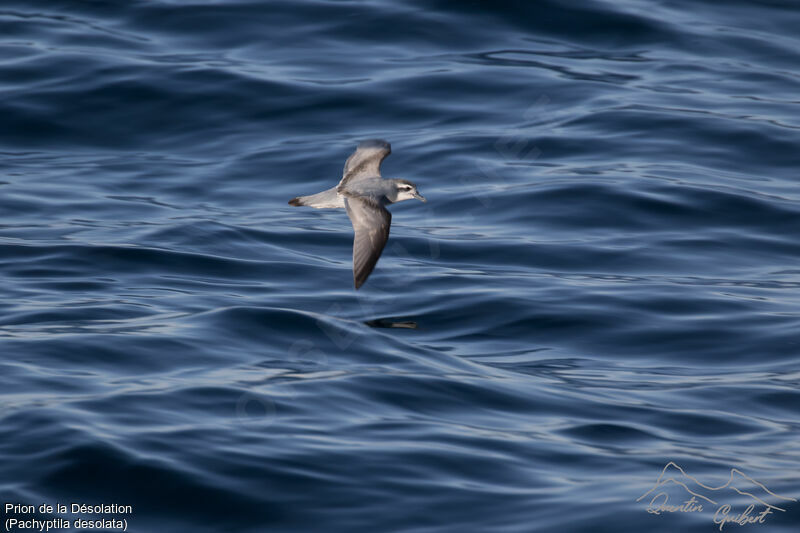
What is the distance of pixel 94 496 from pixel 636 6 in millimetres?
15732

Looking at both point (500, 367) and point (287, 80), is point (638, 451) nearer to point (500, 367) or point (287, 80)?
point (500, 367)

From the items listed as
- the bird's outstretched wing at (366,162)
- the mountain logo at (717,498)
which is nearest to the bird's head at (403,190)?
the bird's outstretched wing at (366,162)

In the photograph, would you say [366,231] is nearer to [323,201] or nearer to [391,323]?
[323,201]

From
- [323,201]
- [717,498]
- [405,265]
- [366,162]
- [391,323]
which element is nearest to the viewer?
[717,498]

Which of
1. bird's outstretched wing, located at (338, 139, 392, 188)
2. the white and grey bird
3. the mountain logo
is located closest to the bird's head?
the white and grey bird

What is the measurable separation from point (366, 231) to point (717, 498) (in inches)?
122

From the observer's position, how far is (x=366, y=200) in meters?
8.91

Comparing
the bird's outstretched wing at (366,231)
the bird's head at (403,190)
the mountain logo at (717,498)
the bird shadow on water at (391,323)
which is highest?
the bird's head at (403,190)

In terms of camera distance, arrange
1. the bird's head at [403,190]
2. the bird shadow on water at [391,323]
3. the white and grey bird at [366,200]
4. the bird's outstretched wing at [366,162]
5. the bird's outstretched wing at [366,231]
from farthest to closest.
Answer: the bird shadow on water at [391,323]
the bird's outstretched wing at [366,162]
the bird's head at [403,190]
the white and grey bird at [366,200]
the bird's outstretched wing at [366,231]

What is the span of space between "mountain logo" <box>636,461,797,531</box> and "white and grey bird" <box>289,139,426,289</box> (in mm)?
2523

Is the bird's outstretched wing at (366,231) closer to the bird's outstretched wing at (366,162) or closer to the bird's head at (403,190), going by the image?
the bird's head at (403,190)

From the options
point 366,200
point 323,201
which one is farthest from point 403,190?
point 323,201

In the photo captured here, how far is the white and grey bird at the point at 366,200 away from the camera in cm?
827

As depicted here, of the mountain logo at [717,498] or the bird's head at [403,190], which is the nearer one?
the mountain logo at [717,498]
